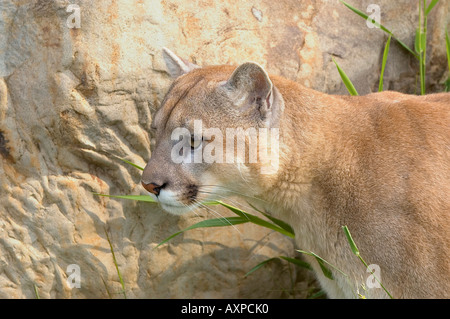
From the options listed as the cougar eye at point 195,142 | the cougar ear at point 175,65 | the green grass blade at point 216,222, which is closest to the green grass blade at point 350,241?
the cougar eye at point 195,142

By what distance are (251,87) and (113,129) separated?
4.06 feet

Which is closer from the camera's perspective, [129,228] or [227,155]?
[227,155]

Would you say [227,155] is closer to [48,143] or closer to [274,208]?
[274,208]

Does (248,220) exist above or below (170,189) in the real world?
below

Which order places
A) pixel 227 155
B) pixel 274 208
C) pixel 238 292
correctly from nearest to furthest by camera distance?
pixel 227 155, pixel 274 208, pixel 238 292

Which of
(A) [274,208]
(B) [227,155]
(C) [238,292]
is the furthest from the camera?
(C) [238,292]

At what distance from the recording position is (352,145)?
3.48 meters

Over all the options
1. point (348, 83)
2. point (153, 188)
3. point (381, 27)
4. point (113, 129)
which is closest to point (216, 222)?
point (153, 188)

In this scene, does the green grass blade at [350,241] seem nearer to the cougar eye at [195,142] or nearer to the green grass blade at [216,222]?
the cougar eye at [195,142]

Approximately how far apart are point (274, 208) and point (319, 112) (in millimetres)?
630

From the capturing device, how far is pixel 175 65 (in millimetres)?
3969

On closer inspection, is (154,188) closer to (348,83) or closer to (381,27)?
(348,83)

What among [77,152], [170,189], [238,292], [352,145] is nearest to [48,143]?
[77,152]
